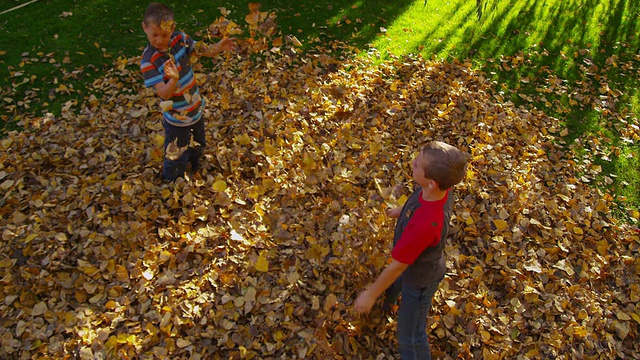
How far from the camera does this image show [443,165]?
2.15 meters

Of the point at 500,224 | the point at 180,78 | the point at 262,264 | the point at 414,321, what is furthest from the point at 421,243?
the point at 180,78

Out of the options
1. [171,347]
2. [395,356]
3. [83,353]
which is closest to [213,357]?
[171,347]

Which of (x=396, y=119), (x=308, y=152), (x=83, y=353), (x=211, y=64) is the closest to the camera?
(x=83, y=353)

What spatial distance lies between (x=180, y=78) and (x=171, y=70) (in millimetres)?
286

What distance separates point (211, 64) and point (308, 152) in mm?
1768

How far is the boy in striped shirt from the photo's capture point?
109 inches

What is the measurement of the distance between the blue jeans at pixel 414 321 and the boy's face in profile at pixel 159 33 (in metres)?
2.20

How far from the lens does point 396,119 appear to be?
448cm

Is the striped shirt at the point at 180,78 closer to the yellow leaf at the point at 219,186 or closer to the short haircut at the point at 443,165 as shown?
the yellow leaf at the point at 219,186

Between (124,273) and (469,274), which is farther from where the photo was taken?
(469,274)

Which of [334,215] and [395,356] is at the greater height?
[334,215]

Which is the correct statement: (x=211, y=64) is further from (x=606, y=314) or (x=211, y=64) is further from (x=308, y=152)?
(x=606, y=314)

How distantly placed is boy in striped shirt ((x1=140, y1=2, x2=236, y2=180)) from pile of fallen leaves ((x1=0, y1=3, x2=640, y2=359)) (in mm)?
310

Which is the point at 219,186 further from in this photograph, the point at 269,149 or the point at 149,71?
the point at 149,71
